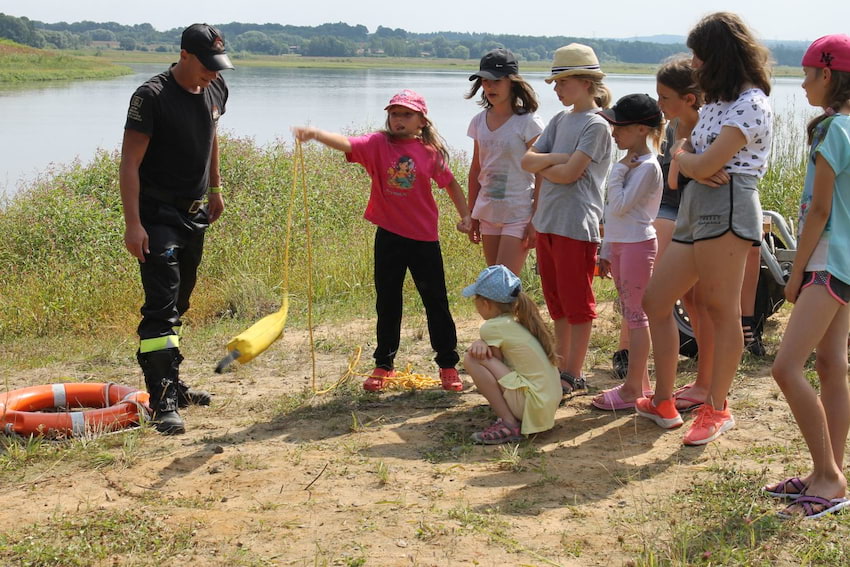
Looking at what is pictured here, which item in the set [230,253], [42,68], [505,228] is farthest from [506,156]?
[42,68]

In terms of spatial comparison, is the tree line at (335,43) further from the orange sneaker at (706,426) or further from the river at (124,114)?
the orange sneaker at (706,426)

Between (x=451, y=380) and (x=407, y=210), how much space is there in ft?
3.22

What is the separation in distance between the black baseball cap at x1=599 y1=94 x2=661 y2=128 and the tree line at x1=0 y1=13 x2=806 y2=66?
62551mm

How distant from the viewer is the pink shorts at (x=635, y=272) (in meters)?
4.69

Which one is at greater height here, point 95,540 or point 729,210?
point 729,210

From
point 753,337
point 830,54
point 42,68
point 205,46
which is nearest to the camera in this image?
point 830,54

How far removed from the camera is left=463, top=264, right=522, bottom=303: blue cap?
14.8 feet

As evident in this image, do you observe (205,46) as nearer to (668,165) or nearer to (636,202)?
(636,202)

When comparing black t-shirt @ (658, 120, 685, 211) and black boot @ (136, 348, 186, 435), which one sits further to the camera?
black t-shirt @ (658, 120, 685, 211)

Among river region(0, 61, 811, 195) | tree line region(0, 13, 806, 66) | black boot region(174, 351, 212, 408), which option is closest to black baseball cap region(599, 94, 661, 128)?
black boot region(174, 351, 212, 408)

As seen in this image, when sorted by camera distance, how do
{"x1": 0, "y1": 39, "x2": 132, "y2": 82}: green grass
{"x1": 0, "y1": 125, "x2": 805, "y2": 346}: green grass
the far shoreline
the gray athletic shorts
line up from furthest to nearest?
the far shoreline, {"x1": 0, "y1": 39, "x2": 132, "y2": 82}: green grass, {"x1": 0, "y1": 125, "x2": 805, "y2": 346}: green grass, the gray athletic shorts

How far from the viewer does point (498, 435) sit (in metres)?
4.43

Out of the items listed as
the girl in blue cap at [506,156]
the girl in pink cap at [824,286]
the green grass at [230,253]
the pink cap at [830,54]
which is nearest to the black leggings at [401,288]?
the girl in blue cap at [506,156]

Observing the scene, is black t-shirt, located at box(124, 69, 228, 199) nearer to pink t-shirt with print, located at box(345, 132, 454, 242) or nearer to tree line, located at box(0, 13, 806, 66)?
pink t-shirt with print, located at box(345, 132, 454, 242)
